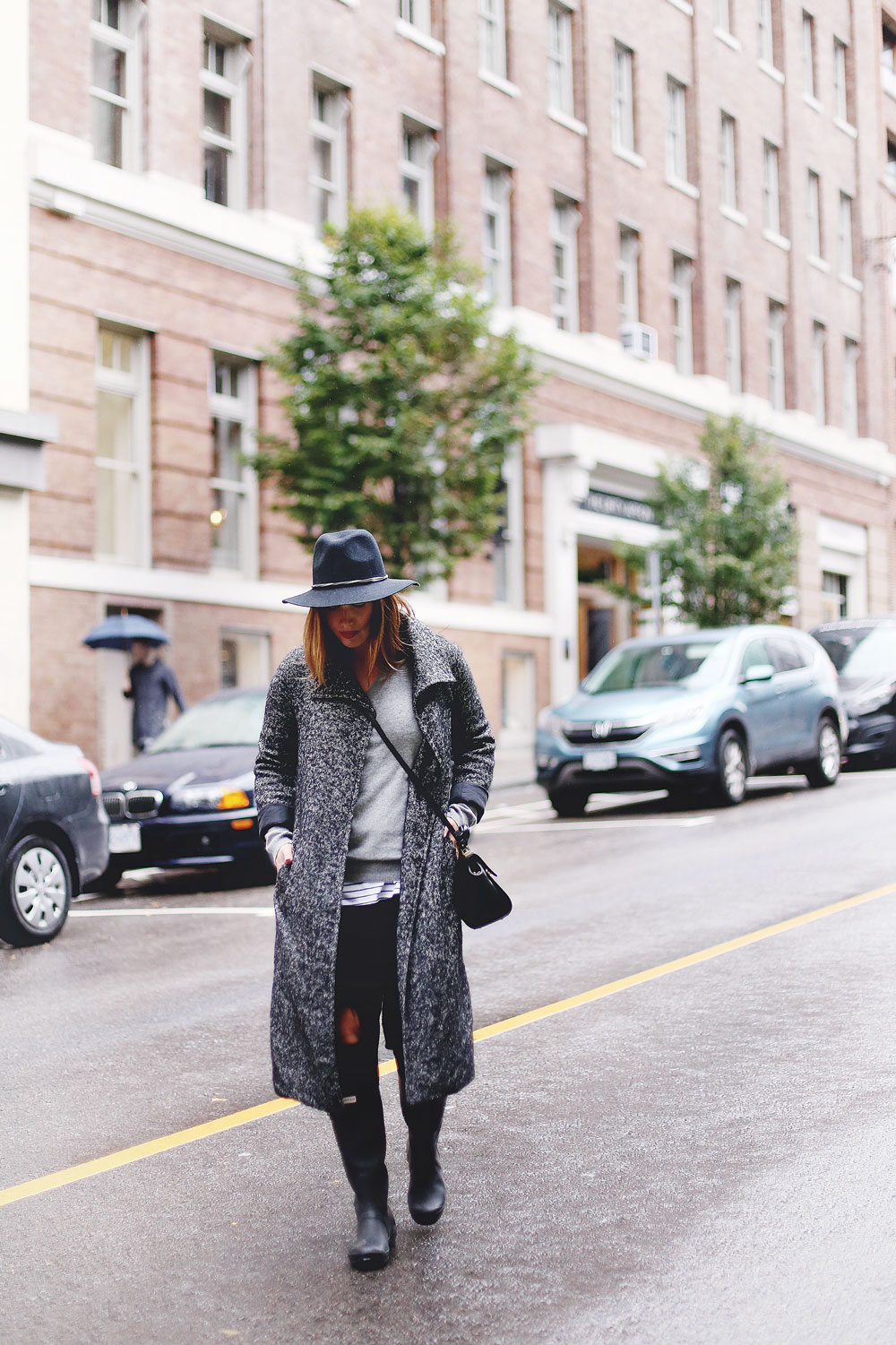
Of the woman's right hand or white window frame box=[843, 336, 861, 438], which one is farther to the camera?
white window frame box=[843, 336, 861, 438]

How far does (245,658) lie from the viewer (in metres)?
21.7

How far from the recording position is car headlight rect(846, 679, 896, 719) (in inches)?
804

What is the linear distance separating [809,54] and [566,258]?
13710 mm

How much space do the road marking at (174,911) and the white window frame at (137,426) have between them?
9229 mm

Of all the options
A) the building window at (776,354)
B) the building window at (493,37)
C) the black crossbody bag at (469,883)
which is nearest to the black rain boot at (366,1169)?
the black crossbody bag at (469,883)

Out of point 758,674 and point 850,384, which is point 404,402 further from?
point 850,384

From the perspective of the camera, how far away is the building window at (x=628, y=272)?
31.0 meters

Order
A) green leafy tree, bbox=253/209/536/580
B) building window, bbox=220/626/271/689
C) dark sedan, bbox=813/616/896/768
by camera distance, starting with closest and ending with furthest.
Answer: green leafy tree, bbox=253/209/536/580
dark sedan, bbox=813/616/896/768
building window, bbox=220/626/271/689

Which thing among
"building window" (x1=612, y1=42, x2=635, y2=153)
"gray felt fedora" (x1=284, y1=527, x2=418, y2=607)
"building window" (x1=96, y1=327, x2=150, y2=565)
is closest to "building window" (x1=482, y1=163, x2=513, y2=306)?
"building window" (x1=612, y1=42, x2=635, y2=153)

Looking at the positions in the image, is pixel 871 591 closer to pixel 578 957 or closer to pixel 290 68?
pixel 290 68

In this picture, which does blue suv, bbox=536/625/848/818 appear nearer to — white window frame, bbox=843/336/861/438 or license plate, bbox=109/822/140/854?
license plate, bbox=109/822/140/854

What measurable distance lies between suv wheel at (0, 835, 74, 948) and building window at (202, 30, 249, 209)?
45.3 feet

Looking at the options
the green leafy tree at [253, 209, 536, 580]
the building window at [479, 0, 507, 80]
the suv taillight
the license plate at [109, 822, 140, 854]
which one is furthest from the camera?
the building window at [479, 0, 507, 80]

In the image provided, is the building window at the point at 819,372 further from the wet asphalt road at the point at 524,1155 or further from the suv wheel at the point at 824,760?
the wet asphalt road at the point at 524,1155
